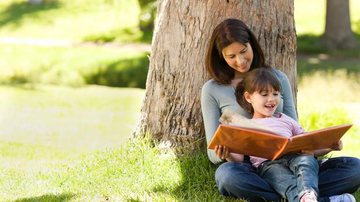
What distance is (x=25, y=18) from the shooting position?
69.5ft

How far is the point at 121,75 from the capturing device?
14.1 metres

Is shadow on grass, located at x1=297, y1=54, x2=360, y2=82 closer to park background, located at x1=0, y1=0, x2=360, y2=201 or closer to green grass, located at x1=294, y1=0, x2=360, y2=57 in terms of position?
park background, located at x1=0, y1=0, x2=360, y2=201

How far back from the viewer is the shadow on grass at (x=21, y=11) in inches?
832

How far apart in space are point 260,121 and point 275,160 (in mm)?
264

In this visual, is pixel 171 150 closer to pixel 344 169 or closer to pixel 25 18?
pixel 344 169

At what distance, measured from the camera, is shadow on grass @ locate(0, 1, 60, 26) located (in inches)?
832

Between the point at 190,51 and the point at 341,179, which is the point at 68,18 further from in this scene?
the point at 341,179

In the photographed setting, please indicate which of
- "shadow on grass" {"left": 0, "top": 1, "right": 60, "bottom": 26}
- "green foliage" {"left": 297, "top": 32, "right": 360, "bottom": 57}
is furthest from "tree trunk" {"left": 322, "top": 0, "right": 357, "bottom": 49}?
"shadow on grass" {"left": 0, "top": 1, "right": 60, "bottom": 26}

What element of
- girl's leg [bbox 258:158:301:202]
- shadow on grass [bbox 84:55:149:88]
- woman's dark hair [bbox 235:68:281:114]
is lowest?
shadow on grass [bbox 84:55:149:88]

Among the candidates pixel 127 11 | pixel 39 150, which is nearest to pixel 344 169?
pixel 39 150

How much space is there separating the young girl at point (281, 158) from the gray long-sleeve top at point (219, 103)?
164 mm

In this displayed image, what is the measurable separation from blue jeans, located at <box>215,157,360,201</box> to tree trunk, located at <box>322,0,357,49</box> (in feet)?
35.8

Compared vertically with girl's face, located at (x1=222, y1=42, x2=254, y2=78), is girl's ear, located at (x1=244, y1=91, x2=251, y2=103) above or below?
below

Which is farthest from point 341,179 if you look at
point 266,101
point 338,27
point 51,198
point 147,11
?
point 147,11
